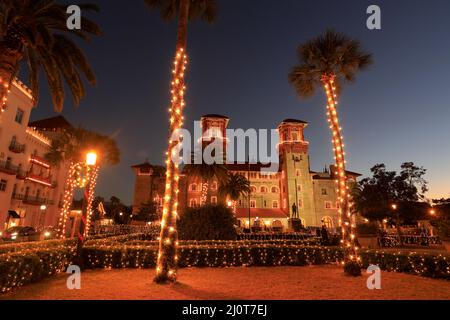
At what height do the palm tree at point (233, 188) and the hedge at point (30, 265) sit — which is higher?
the palm tree at point (233, 188)

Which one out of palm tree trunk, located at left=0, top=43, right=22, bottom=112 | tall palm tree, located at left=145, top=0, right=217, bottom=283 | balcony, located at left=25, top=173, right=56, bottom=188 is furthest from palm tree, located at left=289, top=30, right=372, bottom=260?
balcony, located at left=25, top=173, right=56, bottom=188

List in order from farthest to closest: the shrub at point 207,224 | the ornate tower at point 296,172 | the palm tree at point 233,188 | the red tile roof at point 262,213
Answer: the ornate tower at point 296,172 < the red tile roof at point 262,213 < the palm tree at point 233,188 < the shrub at point 207,224

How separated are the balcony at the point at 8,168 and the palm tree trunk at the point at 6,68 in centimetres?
2524

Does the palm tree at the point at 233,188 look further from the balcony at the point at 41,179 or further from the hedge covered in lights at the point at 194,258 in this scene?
the hedge covered in lights at the point at 194,258

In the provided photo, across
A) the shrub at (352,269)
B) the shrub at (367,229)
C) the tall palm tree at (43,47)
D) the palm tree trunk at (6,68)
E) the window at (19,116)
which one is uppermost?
the window at (19,116)

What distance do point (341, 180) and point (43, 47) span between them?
48.5ft

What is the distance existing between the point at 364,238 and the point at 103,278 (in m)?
22.7

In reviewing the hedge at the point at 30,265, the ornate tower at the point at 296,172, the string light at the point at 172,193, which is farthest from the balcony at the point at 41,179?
the ornate tower at the point at 296,172

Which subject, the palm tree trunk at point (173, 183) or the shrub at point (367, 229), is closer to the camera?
the palm tree trunk at point (173, 183)

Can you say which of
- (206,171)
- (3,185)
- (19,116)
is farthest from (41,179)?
(206,171)

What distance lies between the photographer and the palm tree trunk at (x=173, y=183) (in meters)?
8.87

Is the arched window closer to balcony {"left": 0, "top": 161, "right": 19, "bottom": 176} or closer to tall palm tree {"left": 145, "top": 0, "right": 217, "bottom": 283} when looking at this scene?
tall palm tree {"left": 145, "top": 0, "right": 217, "bottom": 283}

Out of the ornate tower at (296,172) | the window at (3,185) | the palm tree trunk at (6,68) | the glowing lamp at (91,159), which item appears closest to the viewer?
the palm tree trunk at (6,68)

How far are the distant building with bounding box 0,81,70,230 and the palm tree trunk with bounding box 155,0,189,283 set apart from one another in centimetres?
2385
